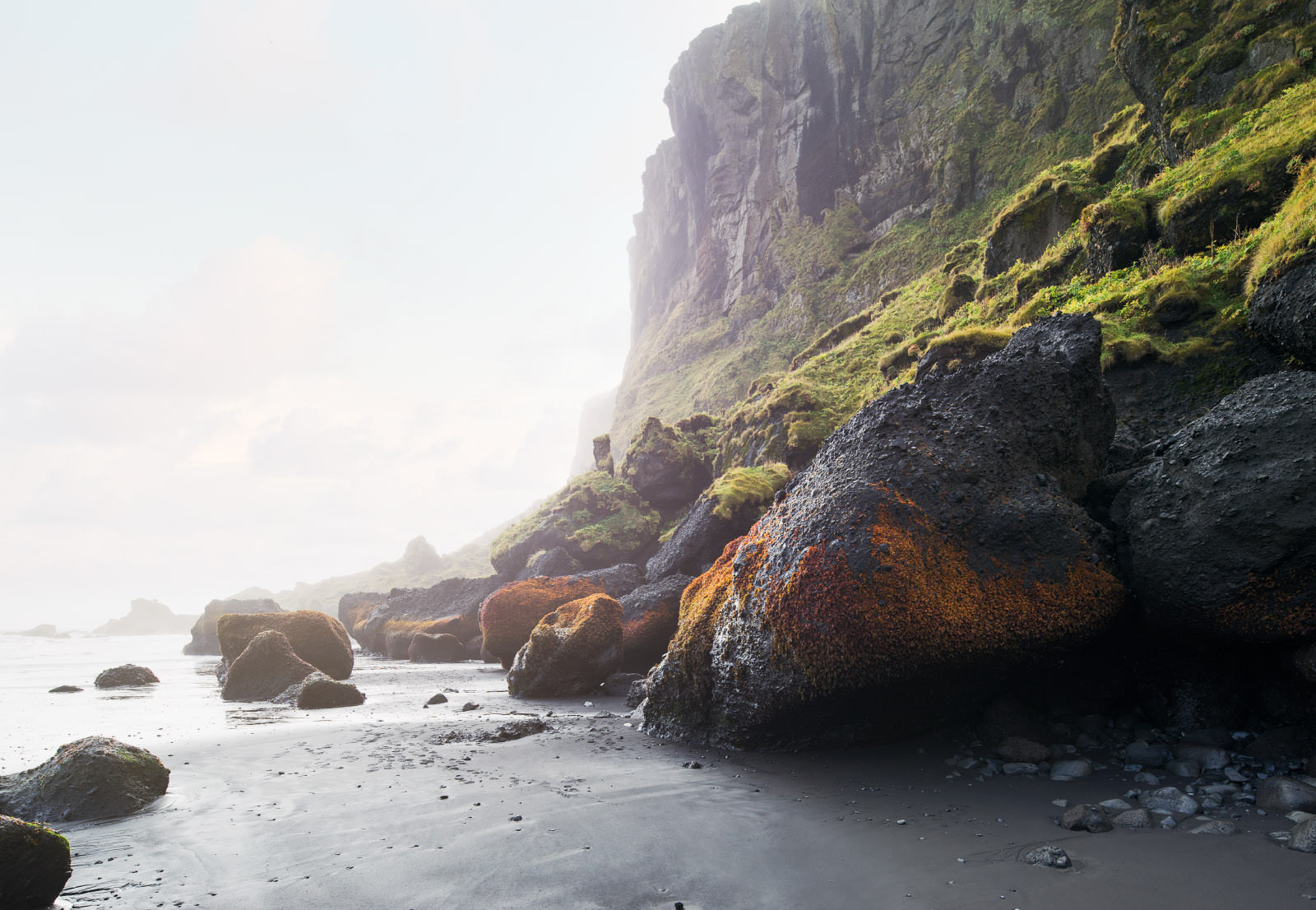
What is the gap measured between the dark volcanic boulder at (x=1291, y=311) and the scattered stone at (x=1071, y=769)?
6239 millimetres

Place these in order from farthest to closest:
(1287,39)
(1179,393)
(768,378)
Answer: (768,378)
(1287,39)
(1179,393)

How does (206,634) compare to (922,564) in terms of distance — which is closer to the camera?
(922,564)

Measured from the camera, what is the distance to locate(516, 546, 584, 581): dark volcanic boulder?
3106 cm

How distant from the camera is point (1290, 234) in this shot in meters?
9.35

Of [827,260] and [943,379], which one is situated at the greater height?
[827,260]

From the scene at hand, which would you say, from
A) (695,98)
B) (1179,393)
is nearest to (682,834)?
(1179,393)

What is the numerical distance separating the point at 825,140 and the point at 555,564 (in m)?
67.6

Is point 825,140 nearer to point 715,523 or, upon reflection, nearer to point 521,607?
point 715,523

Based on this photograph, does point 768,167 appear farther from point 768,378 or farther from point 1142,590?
point 1142,590

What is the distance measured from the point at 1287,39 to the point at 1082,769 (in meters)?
18.4

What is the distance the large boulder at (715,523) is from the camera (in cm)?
1870

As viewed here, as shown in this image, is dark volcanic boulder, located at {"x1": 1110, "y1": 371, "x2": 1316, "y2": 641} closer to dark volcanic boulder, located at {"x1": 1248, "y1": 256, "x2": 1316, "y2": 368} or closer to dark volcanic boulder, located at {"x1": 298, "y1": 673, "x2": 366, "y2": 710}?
dark volcanic boulder, located at {"x1": 1248, "y1": 256, "x2": 1316, "y2": 368}

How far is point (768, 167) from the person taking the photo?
8744 centimetres

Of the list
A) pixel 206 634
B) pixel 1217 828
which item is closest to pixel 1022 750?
pixel 1217 828
